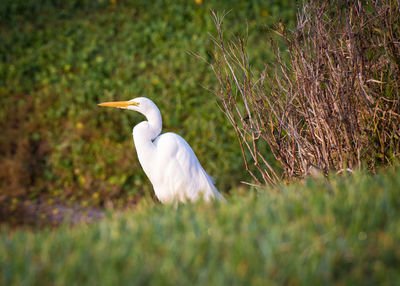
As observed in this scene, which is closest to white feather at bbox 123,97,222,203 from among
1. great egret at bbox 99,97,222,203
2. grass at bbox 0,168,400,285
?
great egret at bbox 99,97,222,203

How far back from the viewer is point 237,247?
175 cm

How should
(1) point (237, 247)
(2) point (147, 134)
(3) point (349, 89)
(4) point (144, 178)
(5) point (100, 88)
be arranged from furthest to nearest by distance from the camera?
(5) point (100, 88) → (4) point (144, 178) → (2) point (147, 134) → (3) point (349, 89) → (1) point (237, 247)

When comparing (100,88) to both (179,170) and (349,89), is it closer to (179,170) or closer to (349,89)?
(179,170)

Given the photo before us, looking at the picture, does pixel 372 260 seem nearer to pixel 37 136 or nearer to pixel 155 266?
pixel 155 266

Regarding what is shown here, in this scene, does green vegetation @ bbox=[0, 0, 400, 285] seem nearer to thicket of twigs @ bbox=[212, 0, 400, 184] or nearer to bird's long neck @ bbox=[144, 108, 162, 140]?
thicket of twigs @ bbox=[212, 0, 400, 184]

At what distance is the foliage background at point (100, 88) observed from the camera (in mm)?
6191

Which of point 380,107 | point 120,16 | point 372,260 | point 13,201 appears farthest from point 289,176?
point 120,16

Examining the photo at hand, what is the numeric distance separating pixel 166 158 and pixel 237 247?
226 centimetres

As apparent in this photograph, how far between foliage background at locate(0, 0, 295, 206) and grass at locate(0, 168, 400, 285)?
358 centimetres

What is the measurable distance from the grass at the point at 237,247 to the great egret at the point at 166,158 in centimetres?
171

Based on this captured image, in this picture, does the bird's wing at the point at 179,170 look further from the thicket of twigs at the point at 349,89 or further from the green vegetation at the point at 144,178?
the thicket of twigs at the point at 349,89

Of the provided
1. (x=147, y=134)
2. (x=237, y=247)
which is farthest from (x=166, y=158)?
(x=237, y=247)

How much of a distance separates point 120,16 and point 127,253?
7.48 m

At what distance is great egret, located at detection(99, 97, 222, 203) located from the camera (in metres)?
3.94
